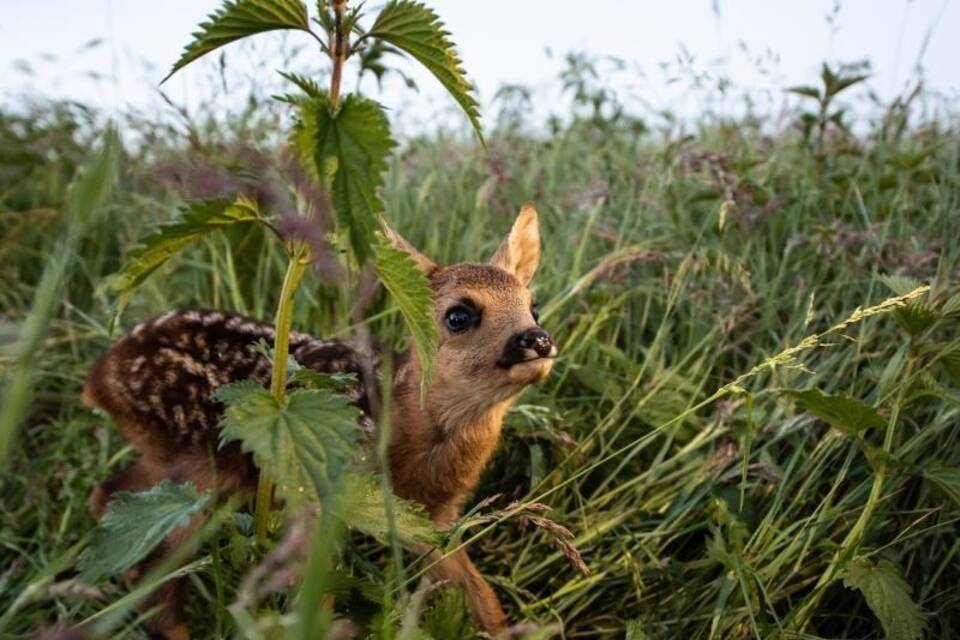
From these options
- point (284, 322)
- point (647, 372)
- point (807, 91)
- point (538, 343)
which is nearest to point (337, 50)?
point (284, 322)

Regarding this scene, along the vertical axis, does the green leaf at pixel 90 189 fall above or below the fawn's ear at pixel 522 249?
above

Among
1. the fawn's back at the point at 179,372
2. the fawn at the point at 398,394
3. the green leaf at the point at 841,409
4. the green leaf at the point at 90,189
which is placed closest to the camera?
the green leaf at the point at 90,189

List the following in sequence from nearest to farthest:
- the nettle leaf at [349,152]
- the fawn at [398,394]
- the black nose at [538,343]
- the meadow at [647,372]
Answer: the nettle leaf at [349,152], the meadow at [647,372], the black nose at [538,343], the fawn at [398,394]

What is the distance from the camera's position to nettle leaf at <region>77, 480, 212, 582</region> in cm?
184

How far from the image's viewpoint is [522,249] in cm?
362

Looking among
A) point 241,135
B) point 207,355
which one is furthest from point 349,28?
point 241,135

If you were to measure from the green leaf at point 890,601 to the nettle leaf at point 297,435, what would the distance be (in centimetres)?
144

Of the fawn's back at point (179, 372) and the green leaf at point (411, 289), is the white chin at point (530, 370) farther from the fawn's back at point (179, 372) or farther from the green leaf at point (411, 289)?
the green leaf at point (411, 289)

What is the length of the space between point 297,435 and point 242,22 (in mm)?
755

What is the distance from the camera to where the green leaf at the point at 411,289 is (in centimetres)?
189

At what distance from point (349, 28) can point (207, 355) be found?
1706mm

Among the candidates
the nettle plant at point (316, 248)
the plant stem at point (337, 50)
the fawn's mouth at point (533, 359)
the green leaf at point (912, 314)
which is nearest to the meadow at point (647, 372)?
the green leaf at point (912, 314)

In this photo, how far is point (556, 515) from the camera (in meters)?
3.16

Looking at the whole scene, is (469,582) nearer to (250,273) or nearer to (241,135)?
(250,273)
